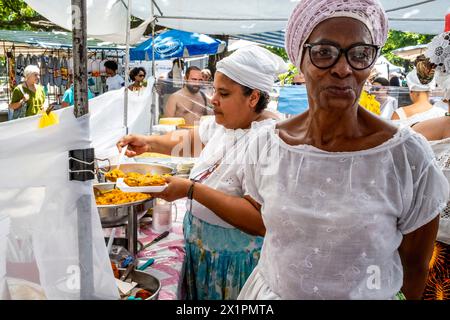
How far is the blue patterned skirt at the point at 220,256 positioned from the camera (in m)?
2.06

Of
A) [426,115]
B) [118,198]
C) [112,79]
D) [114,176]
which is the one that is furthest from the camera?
[112,79]

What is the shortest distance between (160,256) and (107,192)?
0.50 m

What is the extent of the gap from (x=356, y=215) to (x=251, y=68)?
1.17 meters

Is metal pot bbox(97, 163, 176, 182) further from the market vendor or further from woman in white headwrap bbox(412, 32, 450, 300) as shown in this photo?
the market vendor

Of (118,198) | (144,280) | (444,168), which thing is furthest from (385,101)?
(144,280)

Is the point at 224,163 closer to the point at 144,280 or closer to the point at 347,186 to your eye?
the point at 144,280

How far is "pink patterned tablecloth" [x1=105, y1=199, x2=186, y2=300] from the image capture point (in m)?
2.05

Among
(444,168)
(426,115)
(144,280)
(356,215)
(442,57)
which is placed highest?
(442,57)

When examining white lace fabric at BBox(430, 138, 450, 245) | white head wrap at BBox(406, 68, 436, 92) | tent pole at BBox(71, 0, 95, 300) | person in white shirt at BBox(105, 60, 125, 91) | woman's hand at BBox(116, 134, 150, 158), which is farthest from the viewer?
person in white shirt at BBox(105, 60, 125, 91)

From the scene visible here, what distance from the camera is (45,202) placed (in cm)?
116

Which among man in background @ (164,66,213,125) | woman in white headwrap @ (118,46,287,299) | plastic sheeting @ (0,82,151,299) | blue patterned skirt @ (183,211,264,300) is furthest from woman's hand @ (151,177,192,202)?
man in background @ (164,66,213,125)

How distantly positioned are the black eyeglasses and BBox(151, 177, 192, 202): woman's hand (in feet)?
3.21

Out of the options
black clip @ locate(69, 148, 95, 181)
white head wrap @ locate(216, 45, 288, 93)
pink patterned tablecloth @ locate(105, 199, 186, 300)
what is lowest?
pink patterned tablecloth @ locate(105, 199, 186, 300)
